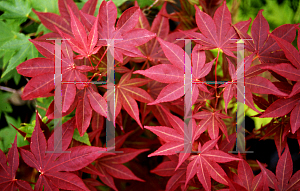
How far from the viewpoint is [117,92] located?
2.29 ft

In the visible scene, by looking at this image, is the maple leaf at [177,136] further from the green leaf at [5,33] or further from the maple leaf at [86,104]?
the green leaf at [5,33]

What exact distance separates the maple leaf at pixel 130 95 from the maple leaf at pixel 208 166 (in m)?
Answer: 0.24

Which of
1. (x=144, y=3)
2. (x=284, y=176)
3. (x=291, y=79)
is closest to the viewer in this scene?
(x=291, y=79)

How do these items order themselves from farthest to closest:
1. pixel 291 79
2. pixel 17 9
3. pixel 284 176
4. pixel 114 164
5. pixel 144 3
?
pixel 144 3 → pixel 17 9 → pixel 114 164 → pixel 284 176 → pixel 291 79

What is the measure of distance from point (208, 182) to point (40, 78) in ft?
1.95

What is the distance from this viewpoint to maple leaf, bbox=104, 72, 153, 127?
68cm

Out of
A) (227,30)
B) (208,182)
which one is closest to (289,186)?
(208,182)

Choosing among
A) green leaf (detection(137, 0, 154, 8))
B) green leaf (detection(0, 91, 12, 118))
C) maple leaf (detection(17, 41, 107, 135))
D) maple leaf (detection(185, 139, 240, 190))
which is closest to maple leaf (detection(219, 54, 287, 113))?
maple leaf (detection(185, 139, 240, 190))

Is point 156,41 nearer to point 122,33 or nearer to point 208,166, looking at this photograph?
point 122,33

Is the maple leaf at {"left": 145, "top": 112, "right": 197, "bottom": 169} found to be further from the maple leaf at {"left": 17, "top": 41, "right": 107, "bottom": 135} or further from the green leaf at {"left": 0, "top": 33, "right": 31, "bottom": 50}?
the green leaf at {"left": 0, "top": 33, "right": 31, "bottom": 50}

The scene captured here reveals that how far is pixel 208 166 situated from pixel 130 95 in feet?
1.13

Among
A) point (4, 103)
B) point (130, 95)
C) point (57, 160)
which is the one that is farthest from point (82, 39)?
point (4, 103)

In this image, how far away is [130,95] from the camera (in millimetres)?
699

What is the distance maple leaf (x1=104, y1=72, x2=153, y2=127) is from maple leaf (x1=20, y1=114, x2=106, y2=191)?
0.15 metres
